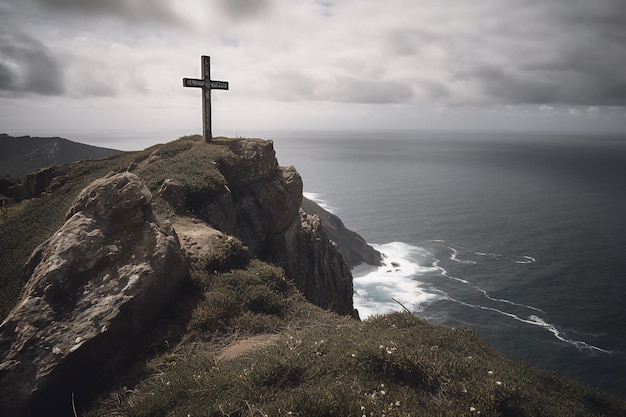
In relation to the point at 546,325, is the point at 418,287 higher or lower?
higher

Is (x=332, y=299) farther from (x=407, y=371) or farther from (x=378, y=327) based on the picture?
(x=407, y=371)

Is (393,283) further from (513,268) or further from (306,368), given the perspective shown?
(306,368)

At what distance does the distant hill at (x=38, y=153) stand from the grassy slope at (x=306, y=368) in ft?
568

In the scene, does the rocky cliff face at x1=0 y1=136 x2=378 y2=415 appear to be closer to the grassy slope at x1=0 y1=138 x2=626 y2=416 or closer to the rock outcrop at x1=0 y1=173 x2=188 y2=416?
the rock outcrop at x1=0 y1=173 x2=188 y2=416

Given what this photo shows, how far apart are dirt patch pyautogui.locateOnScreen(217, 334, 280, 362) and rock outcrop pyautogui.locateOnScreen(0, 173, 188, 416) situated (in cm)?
226

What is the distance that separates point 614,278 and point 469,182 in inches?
4200

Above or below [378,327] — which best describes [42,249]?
above

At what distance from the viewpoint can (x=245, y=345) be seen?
29.3ft

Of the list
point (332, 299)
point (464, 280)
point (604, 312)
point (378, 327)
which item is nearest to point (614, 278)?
point (604, 312)

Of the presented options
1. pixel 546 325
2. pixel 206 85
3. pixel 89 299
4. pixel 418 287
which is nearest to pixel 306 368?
pixel 89 299

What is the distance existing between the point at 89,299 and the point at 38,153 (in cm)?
20361

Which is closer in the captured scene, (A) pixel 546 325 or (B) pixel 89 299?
(B) pixel 89 299

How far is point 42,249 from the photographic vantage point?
424 inches

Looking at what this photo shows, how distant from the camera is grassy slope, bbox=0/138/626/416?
6.21 meters
